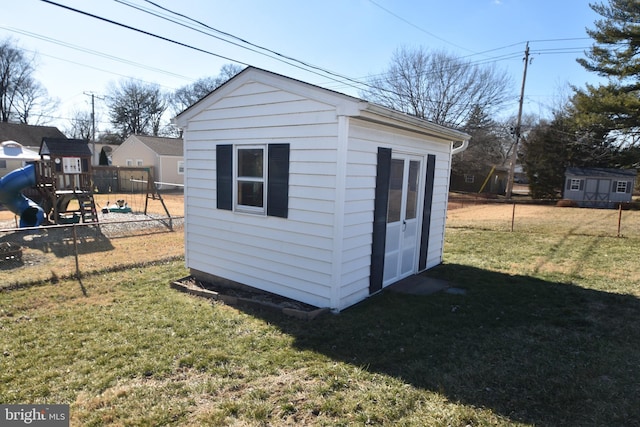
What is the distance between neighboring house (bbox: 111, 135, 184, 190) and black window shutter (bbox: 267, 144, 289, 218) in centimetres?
2549

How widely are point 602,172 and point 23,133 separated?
150ft

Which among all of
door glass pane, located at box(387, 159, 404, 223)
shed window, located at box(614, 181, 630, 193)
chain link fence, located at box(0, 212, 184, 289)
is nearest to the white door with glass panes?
door glass pane, located at box(387, 159, 404, 223)

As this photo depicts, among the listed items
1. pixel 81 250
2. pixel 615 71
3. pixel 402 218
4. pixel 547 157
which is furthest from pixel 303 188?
pixel 547 157

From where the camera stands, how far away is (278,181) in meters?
5.05

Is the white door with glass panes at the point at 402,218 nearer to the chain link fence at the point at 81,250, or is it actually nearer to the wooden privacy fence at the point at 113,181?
the chain link fence at the point at 81,250

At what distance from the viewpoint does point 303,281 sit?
5.00m

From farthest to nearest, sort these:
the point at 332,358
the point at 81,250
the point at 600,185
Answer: the point at 600,185, the point at 81,250, the point at 332,358

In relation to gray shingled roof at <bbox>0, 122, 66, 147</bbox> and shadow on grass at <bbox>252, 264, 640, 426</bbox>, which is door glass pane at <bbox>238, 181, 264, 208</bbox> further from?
gray shingled roof at <bbox>0, 122, 66, 147</bbox>

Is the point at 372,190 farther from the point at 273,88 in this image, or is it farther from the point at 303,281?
the point at 273,88

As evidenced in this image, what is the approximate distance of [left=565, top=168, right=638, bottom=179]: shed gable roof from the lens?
84.6ft

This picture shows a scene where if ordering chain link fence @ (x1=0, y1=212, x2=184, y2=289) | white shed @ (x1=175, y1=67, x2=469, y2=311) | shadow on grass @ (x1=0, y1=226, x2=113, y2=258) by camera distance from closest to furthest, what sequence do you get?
white shed @ (x1=175, y1=67, x2=469, y2=311)
chain link fence @ (x1=0, y1=212, x2=184, y2=289)
shadow on grass @ (x1=0, y1=226, x2=113, y2=258)

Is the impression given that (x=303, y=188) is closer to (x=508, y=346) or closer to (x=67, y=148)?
(x=508, y=346)

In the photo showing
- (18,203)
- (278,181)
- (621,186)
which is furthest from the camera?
(621,186)

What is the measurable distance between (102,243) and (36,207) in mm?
4262
